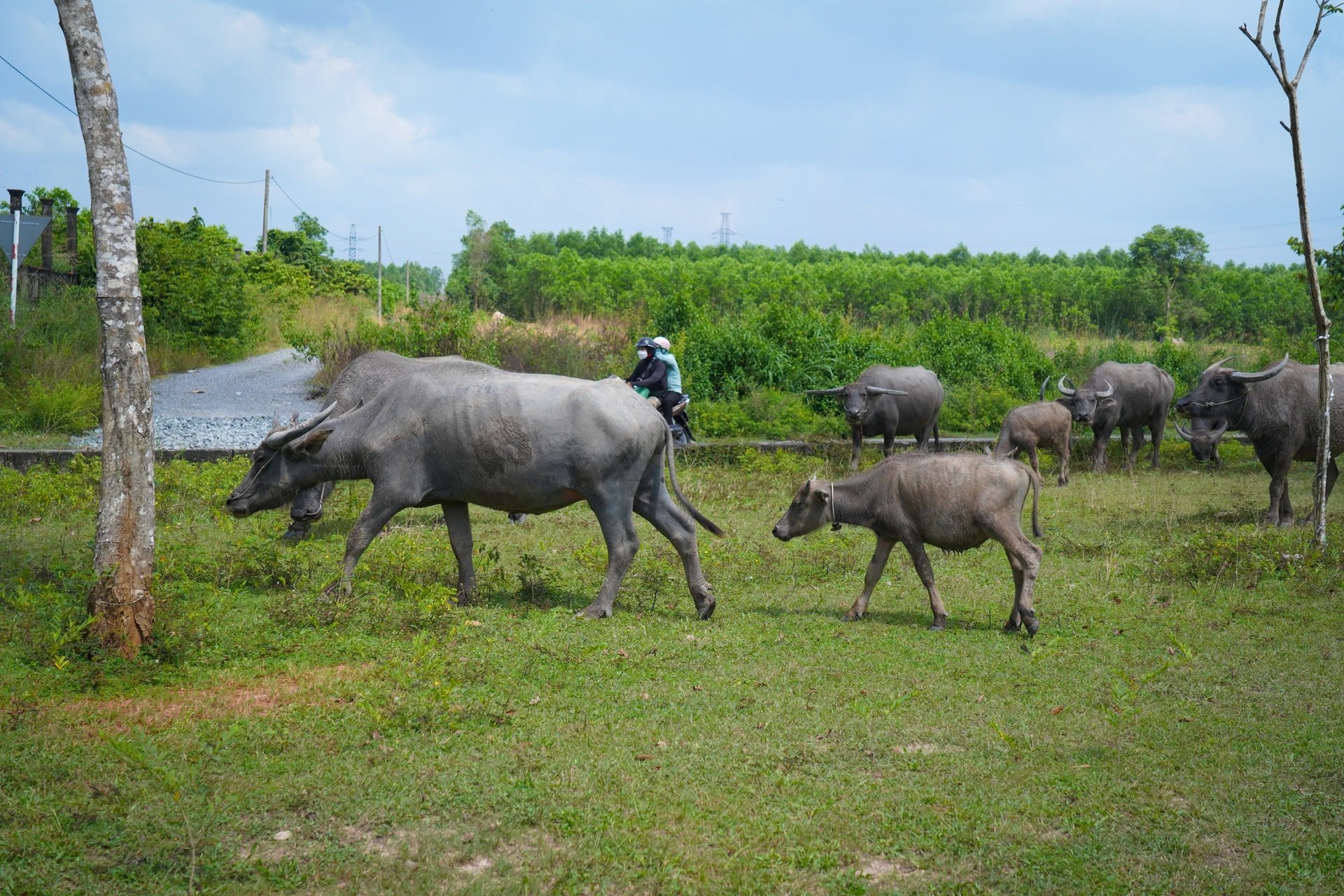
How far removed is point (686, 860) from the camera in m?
3.84

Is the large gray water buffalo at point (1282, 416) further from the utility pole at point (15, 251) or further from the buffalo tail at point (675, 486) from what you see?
the utility pole at point (15, 251)

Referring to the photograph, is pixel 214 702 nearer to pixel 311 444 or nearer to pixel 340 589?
pixel 340 589

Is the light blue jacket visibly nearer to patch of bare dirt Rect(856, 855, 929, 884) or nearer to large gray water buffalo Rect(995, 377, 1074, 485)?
large gray water buffalo Rect(995, 377, 1074, 485)

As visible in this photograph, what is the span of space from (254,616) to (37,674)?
1.47m

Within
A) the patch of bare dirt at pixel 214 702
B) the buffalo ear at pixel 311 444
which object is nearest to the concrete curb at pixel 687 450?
the buffalo ear at pixel 311 444

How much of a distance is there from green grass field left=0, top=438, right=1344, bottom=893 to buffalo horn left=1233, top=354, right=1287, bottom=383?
3.26 meters

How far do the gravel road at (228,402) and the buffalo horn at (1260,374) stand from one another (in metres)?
11.1

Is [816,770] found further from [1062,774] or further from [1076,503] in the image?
[1076,503]

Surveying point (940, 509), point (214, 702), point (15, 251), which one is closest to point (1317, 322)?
point (940, 509)

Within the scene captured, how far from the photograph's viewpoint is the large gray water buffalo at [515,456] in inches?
289

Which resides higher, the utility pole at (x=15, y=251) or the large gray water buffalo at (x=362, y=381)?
the utility pole at (x=15, y=251)

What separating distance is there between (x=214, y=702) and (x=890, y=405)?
39.4ft

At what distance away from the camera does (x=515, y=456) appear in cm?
736

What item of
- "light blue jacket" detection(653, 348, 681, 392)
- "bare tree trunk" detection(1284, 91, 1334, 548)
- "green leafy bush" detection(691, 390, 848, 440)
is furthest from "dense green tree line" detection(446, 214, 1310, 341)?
"bare tree trunk" detection(1284, 91, 1334, 548)
